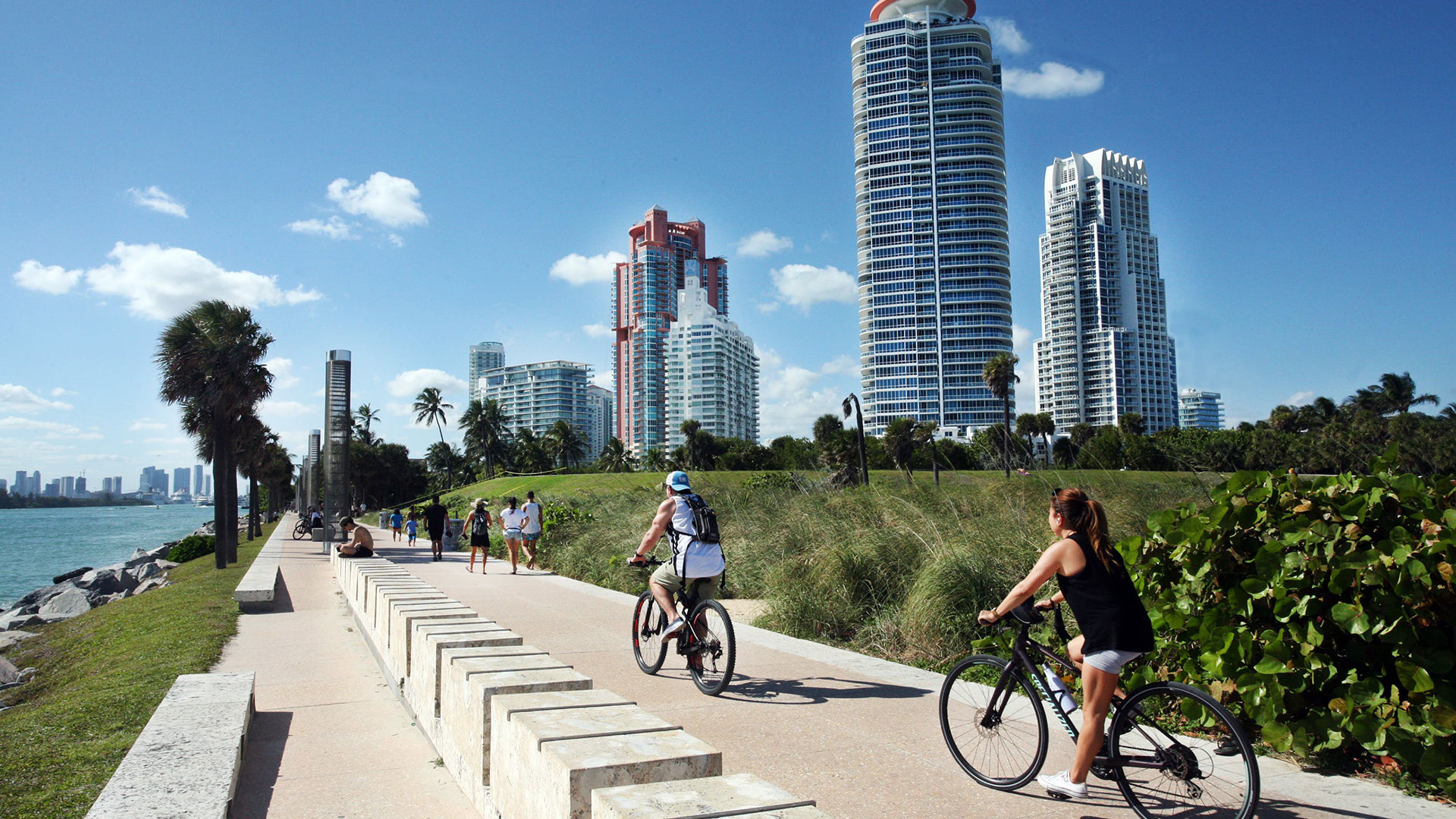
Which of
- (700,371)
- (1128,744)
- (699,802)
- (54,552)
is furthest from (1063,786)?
(700,371)

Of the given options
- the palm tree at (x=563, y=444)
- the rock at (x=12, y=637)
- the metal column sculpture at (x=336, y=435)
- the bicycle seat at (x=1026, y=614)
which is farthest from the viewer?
the palm tree at (x=563, y=444)

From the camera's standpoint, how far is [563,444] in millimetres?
116250

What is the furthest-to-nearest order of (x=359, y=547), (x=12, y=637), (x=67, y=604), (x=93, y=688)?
(x=67, y=604), (x=359, y=547), (x=12, y=637), (x=93, y=688)

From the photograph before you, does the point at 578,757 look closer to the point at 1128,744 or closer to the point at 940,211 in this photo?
the point at 1128,744

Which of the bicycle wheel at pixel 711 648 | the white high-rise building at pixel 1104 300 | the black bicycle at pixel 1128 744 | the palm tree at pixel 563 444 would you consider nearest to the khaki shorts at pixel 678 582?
the bicycle wheel at pixel 711 648

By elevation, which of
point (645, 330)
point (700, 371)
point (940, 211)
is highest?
point (940, 211)

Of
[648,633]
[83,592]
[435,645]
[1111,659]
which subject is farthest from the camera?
[83,592]

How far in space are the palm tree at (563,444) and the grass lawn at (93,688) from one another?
98.1 m

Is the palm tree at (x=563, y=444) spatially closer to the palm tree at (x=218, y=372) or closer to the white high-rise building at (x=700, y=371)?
the white high-rise building at (x=700, y=371)

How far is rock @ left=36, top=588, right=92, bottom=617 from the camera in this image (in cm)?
2084

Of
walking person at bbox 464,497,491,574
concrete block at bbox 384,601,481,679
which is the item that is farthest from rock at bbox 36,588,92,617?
concrete block at bbox 384,601,481,679

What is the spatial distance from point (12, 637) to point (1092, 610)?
1938 centimetres

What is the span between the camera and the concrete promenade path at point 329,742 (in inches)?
179

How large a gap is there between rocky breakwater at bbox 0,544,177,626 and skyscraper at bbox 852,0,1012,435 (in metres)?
112
